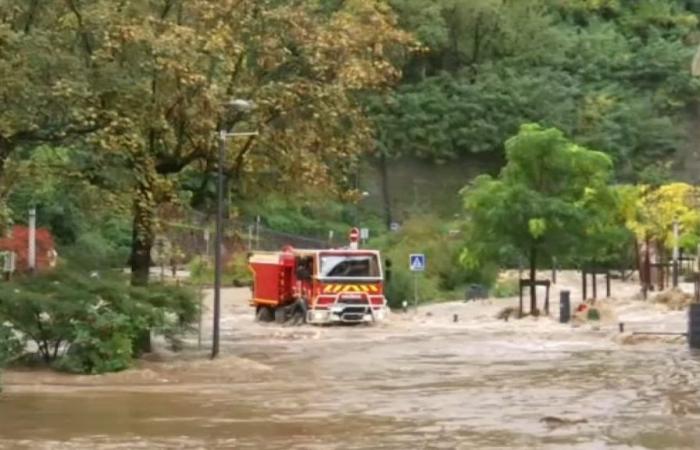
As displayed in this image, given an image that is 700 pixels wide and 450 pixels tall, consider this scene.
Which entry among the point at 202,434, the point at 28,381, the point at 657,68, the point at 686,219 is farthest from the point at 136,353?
the point at 657,68

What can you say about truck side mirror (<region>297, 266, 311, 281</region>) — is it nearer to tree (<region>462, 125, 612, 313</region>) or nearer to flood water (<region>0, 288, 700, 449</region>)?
tree (<region>462, 125, 612, 313</region>)

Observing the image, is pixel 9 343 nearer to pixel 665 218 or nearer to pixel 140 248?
pixel 140 248

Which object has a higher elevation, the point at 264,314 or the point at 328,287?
the point at 328,287

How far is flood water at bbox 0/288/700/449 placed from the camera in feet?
61.7

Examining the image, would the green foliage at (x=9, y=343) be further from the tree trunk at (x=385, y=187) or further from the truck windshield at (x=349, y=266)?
the tree trunk at (x=385, y=187)

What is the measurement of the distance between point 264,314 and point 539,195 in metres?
9.49

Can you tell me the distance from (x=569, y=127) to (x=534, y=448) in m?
86.5

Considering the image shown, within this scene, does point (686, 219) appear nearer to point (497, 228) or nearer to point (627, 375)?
point (497, 228)

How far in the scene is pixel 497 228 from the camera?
49.2 m

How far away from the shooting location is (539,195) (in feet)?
Answer: 160

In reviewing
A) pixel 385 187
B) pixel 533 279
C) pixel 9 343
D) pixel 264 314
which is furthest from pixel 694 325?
pixel 385 187

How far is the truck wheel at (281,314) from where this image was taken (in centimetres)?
4875

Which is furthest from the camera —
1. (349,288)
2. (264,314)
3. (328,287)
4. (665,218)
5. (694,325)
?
(665,218)

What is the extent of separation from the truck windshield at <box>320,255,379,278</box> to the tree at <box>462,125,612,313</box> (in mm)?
4109
